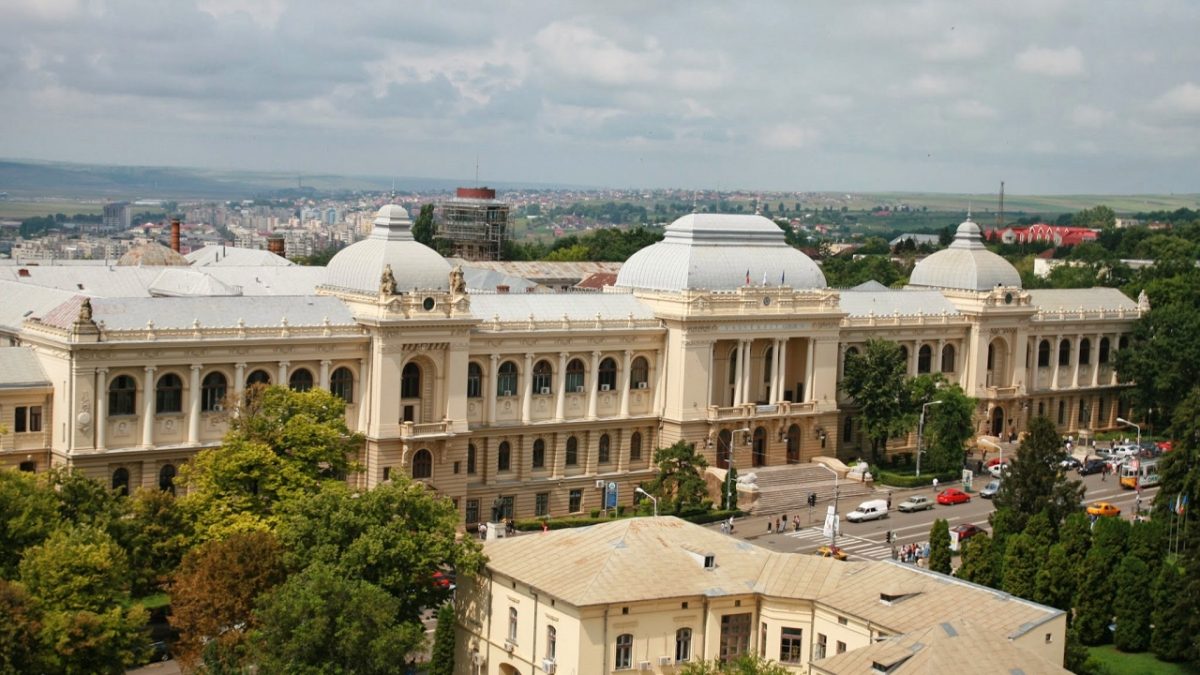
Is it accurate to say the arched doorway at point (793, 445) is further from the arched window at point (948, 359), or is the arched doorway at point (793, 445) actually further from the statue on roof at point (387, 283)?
the statue on roof at point (387, 283)

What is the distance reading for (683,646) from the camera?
7262cm

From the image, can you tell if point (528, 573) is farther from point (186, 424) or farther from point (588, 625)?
point (186, 424)

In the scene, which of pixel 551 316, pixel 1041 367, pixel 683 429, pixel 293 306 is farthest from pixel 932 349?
pixel 293 306

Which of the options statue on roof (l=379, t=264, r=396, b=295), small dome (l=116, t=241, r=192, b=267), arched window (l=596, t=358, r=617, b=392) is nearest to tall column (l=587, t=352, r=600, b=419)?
arched window (l=596, t=358, r=617, b=392)

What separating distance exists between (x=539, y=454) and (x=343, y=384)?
16.4 metres

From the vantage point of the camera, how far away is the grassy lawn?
266ft

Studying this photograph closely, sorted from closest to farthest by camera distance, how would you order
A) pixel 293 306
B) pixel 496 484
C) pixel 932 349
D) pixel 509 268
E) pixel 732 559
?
pixel 732 559 < pixel 293 306 < pixel 496 484 < pixel 932 349 < pixel 509 268

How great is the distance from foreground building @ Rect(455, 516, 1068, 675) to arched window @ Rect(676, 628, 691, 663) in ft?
0.14

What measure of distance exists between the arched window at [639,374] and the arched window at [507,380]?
32.9 feet

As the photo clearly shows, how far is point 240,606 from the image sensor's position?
73188 mm

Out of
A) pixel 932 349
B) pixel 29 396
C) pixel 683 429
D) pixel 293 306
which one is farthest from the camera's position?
pixel 932 349

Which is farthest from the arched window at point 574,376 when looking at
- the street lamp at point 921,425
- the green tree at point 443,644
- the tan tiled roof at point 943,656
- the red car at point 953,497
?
the tan tiled roof at point 943,656

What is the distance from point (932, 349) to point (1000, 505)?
4562 cm

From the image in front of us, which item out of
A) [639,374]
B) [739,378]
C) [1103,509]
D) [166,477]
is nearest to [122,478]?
[166,477]
